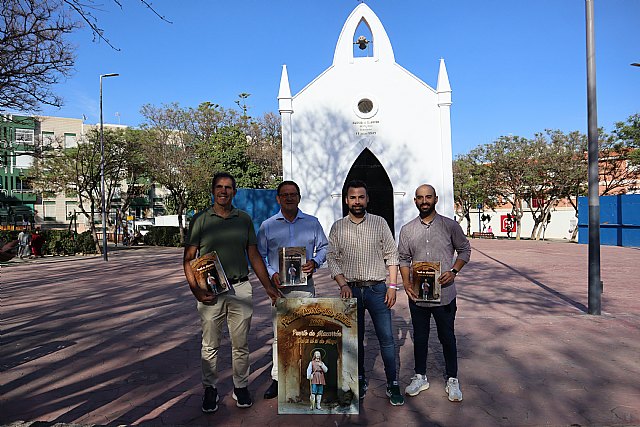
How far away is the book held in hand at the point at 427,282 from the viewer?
4.03 m

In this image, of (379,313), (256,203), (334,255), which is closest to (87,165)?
(256,203)

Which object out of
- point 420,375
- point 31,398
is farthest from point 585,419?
point 31,398

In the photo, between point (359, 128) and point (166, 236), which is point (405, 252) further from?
point (166, 236)

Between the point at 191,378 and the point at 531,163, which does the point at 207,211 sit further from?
the point at 531,163

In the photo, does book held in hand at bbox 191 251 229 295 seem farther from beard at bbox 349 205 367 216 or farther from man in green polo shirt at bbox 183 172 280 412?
beard at bbox 349 205 367 216

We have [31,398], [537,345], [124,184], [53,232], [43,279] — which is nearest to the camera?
[31,398]

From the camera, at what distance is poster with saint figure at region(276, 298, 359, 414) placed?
368 centimetres

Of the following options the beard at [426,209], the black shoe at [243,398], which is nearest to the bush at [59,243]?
the black shoe at [243,398]

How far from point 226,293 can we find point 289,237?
2.52 ft

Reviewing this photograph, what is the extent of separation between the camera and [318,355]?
3688 mm

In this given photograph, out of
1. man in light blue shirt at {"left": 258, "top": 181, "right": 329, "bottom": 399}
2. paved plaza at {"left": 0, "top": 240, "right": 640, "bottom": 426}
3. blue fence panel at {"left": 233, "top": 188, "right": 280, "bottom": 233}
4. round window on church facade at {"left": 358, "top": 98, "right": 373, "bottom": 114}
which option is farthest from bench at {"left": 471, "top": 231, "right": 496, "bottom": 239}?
man in light blue shirt at {"left": 258, "top": 181, "right": 329, "bottom": 399}

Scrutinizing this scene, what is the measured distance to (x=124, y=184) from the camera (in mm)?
54906

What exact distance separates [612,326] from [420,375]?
398 cm

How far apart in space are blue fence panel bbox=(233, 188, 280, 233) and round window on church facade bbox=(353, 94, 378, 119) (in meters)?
3.87
